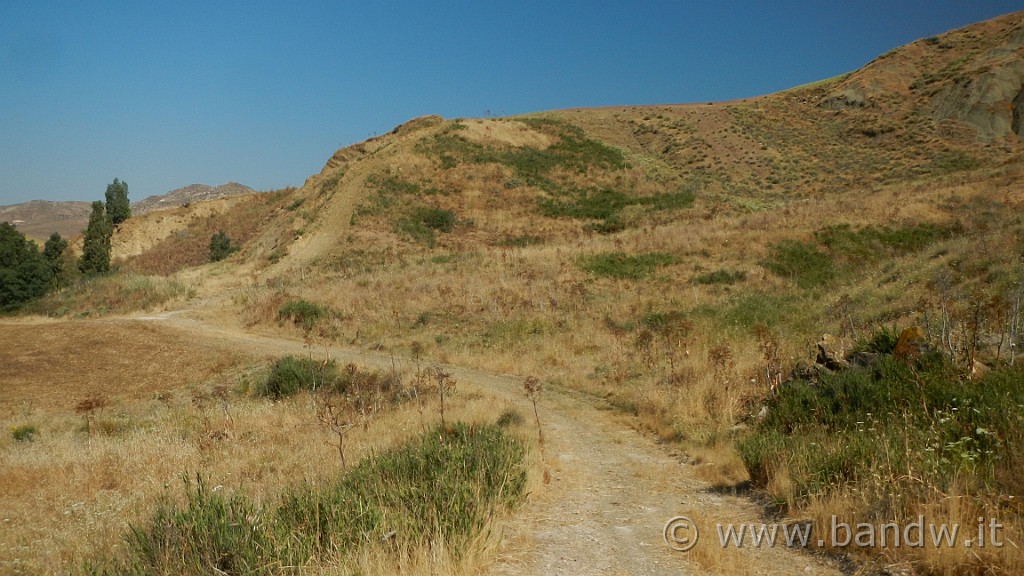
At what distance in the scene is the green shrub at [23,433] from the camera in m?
11.2

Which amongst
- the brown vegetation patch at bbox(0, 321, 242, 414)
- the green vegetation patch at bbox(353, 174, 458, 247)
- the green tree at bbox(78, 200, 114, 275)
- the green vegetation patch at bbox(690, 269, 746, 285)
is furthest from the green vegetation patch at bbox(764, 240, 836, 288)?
the green tree at bbox(78, 200, 114, 275)

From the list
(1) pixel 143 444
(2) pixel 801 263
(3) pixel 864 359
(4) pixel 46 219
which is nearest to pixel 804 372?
(3) pixel 864 359

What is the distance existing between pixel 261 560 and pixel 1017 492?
18.9 ft

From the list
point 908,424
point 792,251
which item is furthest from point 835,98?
point 908,424

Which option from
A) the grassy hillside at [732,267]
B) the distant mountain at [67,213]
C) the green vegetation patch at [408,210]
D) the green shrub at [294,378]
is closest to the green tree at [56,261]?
the grassy hillside at [732,267]

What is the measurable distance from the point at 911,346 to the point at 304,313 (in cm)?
1929

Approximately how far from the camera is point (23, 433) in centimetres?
1149

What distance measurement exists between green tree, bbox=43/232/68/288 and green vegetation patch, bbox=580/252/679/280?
1737 inches

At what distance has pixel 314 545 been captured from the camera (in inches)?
184

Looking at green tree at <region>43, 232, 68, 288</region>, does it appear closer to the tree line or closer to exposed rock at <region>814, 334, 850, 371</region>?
the tree line

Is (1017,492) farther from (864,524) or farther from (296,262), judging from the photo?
(296,262)

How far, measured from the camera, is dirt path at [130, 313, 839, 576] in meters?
4.67

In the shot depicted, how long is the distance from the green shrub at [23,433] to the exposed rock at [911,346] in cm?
1500

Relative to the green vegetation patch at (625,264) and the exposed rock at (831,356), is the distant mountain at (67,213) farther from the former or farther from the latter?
the exposed rock at (831,356)
